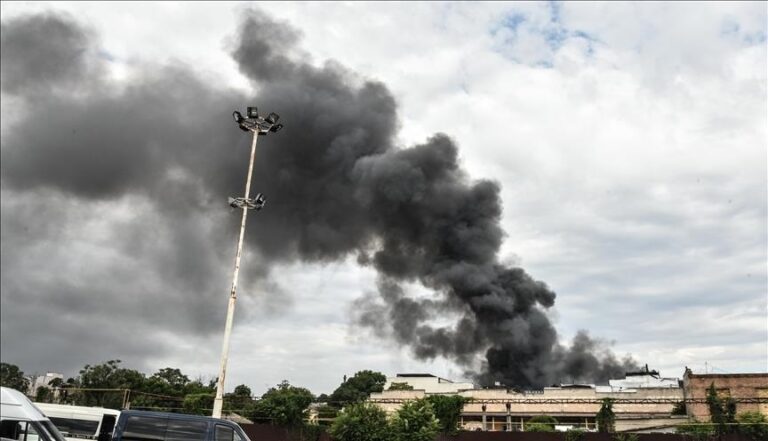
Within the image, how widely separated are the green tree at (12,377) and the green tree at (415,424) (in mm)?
98434

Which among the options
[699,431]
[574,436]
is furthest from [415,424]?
[699,431]

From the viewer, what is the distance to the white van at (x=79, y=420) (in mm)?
22203

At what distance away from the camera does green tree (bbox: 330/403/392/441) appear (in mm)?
23188

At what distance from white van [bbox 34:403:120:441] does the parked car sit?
8.16 m

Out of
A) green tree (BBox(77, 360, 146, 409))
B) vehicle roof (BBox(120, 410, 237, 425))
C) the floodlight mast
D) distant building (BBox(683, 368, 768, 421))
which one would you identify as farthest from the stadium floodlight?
green tree (BBox(77, 360, 146, 409))

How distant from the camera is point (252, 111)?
21.6m

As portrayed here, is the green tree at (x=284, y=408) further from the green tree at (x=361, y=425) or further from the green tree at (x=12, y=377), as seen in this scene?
the green tree at (x=12, y=377)

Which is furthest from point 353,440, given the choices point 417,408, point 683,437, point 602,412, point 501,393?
point 501,393

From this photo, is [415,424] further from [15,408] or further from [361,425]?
[15,408]

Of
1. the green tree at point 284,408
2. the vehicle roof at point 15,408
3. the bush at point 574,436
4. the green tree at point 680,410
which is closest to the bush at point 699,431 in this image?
the bush at point 574,436

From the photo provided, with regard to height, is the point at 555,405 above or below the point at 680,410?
above

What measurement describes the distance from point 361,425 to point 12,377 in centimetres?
10567

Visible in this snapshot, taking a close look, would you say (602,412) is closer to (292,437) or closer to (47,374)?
(292,437)

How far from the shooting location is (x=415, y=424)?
901 inches
